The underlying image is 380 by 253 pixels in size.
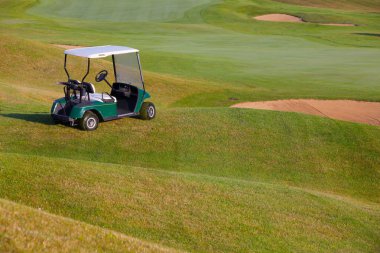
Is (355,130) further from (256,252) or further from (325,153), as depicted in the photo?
(256,252)

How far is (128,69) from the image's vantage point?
61.1 ft

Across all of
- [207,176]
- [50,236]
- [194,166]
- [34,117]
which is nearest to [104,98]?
[34,117]

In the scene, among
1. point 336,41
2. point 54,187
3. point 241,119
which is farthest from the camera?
point 336,41

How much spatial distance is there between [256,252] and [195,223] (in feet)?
4.06

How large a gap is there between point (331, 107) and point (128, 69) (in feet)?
39.2

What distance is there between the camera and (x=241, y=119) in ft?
64.6

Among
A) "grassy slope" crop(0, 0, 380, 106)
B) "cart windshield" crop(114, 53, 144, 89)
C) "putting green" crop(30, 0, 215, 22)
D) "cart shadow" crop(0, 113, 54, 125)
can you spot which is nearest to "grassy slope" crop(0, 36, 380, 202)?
"cart shadow" crop(0, 113, 54, 125)

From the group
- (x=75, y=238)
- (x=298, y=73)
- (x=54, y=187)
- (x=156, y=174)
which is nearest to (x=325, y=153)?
(x=156, y=174)

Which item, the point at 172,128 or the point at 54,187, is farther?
the point at 172,128

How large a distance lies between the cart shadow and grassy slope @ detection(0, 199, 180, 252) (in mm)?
9142

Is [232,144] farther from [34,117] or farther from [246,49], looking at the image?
[246,49]

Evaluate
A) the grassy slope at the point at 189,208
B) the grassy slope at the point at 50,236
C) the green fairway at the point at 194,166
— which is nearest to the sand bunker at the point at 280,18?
the green fairway at the point at 194,166

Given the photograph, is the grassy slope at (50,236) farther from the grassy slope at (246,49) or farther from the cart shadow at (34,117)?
the grassy slope at (246,49)

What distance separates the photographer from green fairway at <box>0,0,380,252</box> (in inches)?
421
